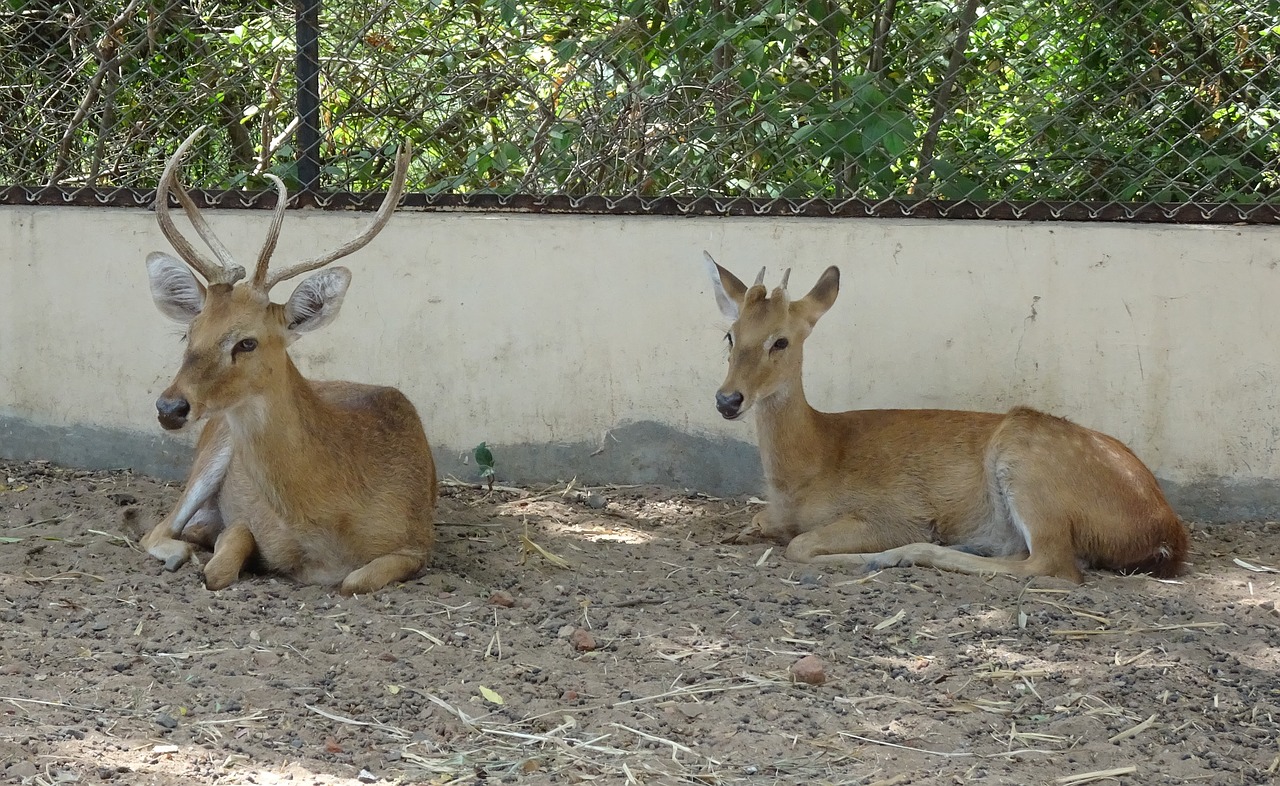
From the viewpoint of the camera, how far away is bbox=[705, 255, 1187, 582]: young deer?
17.7ft

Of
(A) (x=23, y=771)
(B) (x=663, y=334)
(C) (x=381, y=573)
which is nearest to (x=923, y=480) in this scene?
(B) (x=663, y=334)

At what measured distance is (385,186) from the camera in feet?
21.0

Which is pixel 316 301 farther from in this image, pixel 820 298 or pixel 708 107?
pixel 708 107

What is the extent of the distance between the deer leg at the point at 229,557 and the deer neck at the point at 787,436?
211 centimetres

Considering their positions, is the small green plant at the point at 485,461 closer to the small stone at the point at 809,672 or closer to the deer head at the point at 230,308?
the deer head at the point at 230,308

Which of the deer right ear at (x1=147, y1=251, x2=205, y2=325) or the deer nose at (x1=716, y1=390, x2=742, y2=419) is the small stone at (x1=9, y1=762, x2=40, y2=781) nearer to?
the deer right ear at (x1=147, y1=251, x2=205, y2=325)

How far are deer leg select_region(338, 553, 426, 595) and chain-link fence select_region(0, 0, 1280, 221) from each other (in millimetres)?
1971

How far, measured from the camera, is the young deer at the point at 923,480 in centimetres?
541

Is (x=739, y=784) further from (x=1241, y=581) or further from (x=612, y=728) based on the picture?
(x=1241, y=581)

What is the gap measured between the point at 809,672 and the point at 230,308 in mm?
2242

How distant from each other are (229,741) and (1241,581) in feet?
12.3

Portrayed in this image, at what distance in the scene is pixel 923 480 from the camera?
586 centimetres

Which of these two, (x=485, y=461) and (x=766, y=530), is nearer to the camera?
(x=766, y=530)

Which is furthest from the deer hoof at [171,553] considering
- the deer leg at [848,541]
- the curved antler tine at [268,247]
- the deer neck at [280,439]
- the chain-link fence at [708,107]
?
the deer leg at [848,541]
